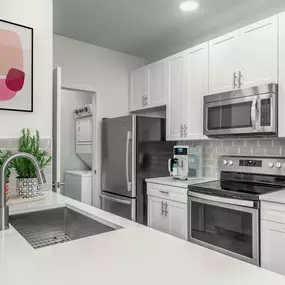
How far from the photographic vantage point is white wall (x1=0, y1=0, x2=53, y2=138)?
6.72 ft

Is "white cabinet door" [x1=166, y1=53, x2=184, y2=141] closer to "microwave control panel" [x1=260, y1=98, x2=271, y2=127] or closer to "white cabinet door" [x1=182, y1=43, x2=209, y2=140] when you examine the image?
"white cabinet door" [x1=182, y1=43, x2=209, y2=140]

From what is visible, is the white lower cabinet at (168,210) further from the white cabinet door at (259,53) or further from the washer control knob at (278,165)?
the white cabinet door at (259,53)

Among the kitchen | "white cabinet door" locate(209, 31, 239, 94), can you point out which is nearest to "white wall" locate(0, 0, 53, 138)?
the kitchen

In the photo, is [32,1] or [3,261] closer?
[3,261]

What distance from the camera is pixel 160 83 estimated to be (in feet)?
11.3

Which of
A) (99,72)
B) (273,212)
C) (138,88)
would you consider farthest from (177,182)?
(99,72)

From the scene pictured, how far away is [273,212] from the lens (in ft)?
6.34

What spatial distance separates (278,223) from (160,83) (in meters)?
2.18

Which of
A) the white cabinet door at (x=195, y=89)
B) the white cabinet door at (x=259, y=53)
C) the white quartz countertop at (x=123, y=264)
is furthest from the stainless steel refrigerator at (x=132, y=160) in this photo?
the white quartz countertop at (x=123, y=264)

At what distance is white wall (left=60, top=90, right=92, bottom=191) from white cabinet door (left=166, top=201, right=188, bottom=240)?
260 centimetres

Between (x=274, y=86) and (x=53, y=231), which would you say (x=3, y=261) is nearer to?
(x=53, y=231)

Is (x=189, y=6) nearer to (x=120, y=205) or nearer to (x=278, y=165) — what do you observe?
(x=278, y=165)

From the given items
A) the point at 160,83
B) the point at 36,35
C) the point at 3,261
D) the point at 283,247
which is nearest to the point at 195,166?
the point at 160,83

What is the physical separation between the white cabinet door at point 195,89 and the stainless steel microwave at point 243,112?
0.61ft
